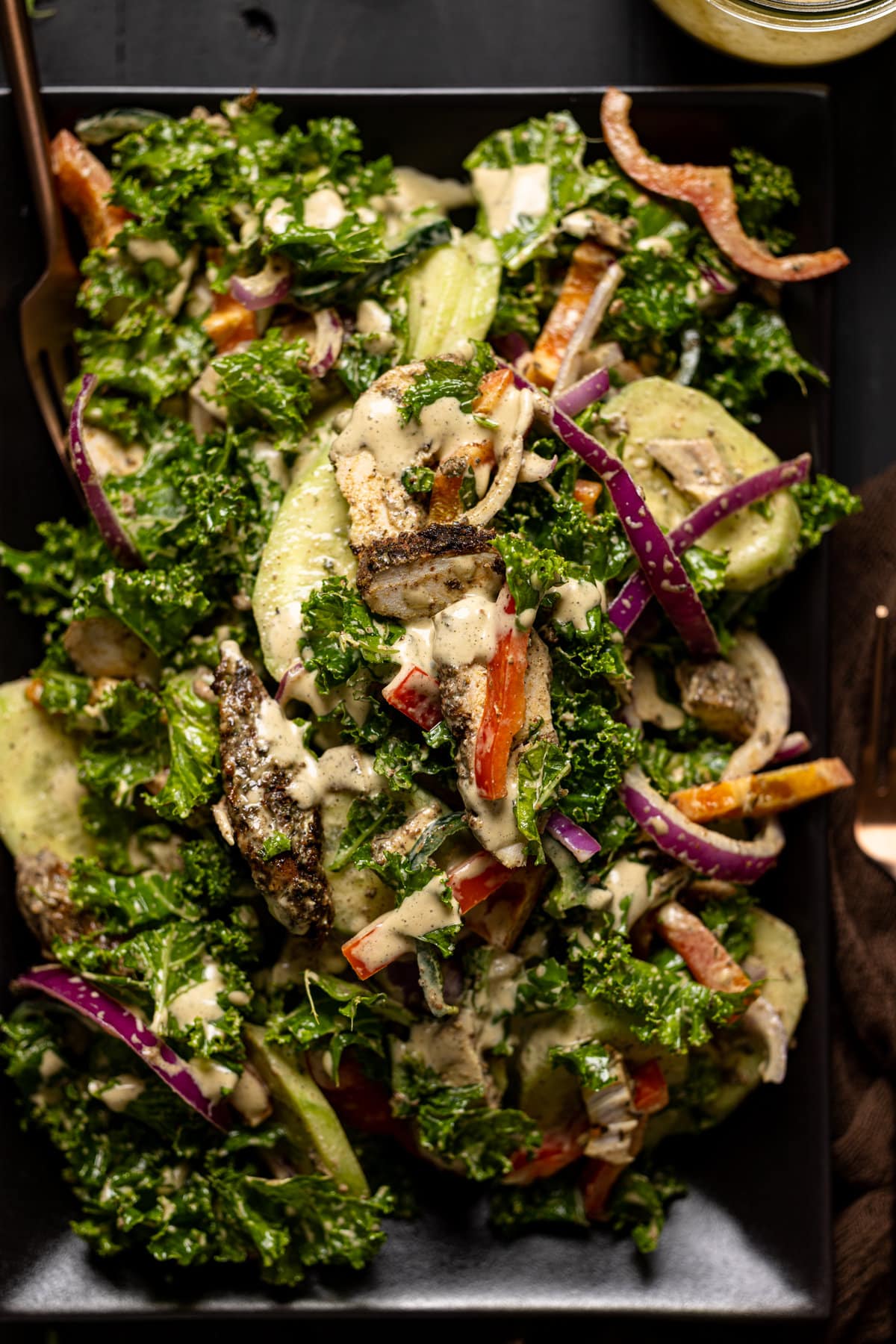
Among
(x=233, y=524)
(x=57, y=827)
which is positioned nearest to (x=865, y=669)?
(x=233, y=524)

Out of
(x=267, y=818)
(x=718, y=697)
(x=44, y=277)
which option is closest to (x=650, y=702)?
(x=718, y=697)

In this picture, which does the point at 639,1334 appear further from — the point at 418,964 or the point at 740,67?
the point at 740,67

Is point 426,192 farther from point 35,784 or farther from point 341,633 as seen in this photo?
point 35,784

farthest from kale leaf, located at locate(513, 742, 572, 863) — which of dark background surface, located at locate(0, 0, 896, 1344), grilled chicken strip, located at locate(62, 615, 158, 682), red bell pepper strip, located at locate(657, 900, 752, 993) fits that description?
dark background surface, located at locate(0, 0, 896, 1344)

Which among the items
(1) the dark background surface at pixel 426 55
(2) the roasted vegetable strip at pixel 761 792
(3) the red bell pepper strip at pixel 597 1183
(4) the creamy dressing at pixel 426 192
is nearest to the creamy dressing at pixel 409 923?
(2) the roasted vegetable strip at pixel 761 792

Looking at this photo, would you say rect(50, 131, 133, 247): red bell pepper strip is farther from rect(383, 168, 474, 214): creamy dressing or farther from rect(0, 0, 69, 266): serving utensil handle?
rect(383, 168, 474, 214): creamy dressing
